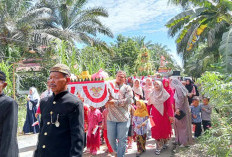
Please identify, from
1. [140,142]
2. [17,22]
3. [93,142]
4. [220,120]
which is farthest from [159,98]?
[17,22]

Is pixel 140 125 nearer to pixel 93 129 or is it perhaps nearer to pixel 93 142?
pixel 93 129

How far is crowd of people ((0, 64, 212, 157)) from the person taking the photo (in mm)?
1997

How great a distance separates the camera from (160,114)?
5215 millimetres

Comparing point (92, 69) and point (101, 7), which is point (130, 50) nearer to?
point (101, 7)

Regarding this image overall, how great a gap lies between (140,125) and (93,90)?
4.95 feet

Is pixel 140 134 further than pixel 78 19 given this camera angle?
No

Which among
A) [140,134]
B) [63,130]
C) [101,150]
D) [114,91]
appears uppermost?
[114,91]

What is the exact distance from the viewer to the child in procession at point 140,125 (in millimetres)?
5031

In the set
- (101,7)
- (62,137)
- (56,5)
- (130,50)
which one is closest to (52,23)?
(56,5)

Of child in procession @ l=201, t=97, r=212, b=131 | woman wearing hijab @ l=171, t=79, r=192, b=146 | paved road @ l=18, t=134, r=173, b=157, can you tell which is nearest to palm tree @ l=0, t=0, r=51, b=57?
paved road @ l=18, t=134, r=173, b=157

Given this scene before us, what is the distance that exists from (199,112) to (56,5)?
488 inches

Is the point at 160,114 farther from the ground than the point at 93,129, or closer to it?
farther from the ground

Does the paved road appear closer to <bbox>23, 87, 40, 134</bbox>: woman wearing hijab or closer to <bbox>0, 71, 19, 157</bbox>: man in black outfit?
<bbox>23, 87, 40, 134</bbox>: woman wearing hijab

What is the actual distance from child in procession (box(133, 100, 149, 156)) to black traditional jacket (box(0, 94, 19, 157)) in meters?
3.38
